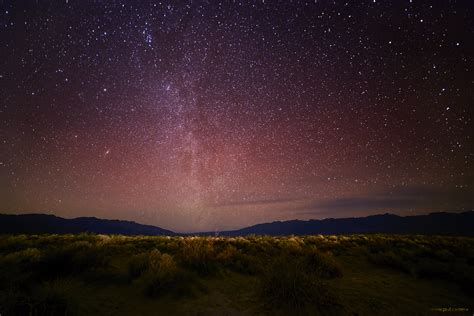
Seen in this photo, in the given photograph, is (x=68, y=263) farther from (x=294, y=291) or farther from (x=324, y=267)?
(x=324, y=267)

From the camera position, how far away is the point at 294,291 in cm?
689

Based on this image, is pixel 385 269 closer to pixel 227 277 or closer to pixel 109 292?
pixel 227 277

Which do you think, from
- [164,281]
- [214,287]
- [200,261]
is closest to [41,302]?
[164,281]

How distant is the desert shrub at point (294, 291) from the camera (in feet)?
22.1

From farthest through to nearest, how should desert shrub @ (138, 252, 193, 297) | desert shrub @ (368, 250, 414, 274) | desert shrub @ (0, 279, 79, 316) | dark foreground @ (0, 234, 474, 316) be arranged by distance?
desert shrub @ (368, 250, 414, 274) < desert shrub @ (138, 252, 193, 297) < dark foreground @ (0, 234, 474, 316) < desert shrub @ (0, 279, 79, 316)

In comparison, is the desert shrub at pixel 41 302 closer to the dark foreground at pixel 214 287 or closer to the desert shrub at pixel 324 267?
the dark foreground at pixel 214 287

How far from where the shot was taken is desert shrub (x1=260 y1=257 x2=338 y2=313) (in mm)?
6727

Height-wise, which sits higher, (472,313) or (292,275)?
(292,275)

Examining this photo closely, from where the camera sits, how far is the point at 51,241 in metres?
15.1

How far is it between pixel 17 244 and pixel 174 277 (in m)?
9.64

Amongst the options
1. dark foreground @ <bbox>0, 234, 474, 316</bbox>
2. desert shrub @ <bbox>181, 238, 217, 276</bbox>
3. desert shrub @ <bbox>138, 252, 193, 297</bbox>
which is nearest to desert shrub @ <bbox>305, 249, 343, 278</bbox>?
dark foreground @ <bbox>0, 234, 474, 316</bbox>

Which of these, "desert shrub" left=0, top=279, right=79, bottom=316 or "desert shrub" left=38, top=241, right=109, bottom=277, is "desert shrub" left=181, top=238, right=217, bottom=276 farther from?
"desert shrub" left=0, top=279, right=79, bottom=316

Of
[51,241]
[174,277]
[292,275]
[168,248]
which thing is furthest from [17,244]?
[292,275]

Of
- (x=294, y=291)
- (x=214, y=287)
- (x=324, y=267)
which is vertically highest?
(x=294, y=291)
